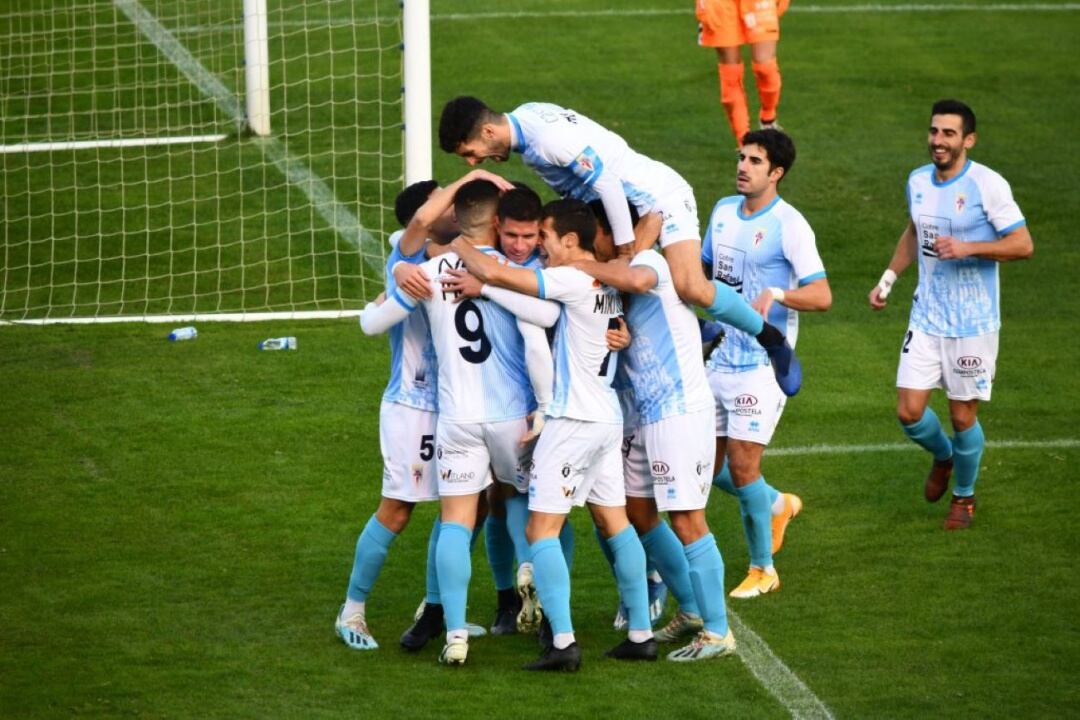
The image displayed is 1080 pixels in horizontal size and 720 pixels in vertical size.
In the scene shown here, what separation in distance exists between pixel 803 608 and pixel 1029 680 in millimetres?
1174

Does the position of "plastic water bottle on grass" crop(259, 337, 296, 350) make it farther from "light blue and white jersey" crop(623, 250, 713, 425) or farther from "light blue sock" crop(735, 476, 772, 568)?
"light blue and white jersey" crop(623, 250, 713, 425)

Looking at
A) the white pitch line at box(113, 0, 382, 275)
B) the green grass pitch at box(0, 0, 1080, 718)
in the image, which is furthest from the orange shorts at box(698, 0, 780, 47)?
the white pitch line at box(113, 0, 382, 275)

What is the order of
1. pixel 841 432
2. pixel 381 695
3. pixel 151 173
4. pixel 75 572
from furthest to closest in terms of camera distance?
pixel 151 173 < pixel 841 432 < pixel 75 572 < pixel 381 695

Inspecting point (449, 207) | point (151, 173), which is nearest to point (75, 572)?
point (449, 207)

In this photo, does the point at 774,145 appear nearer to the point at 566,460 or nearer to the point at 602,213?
the point at 602,213

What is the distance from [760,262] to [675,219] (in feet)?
2.77

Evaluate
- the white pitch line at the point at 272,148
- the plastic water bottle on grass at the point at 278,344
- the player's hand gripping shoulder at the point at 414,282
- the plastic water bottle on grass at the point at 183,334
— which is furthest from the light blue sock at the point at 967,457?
the white pitch line at the point at 272,148

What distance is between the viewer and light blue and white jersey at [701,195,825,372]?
801 centimetres

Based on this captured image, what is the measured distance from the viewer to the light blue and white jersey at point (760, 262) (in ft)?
26.3

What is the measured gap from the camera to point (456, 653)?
701 centimetres

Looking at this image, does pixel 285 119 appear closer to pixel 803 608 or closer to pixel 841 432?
pixel 841 432

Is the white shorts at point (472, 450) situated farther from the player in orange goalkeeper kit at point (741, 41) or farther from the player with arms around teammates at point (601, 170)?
the player in orange goalkeeper kit at point (741, 41)

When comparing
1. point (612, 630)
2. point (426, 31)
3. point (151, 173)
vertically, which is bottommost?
point (612, 630)

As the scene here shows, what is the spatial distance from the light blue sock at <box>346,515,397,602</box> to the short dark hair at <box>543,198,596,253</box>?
148cm
